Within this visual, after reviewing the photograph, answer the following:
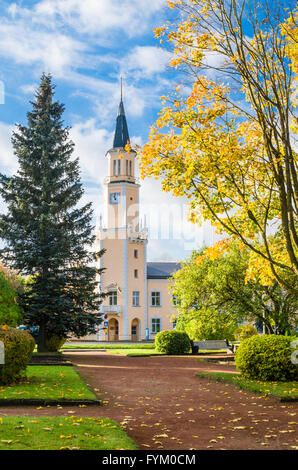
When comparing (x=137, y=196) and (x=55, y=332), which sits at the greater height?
(x=137, y=196)

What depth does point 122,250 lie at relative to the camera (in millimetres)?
53156

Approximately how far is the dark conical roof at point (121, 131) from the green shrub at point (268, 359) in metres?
45.5

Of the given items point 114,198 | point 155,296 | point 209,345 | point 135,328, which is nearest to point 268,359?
point 209,345

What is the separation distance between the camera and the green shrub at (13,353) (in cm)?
1138

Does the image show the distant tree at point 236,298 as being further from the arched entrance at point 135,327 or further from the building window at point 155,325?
the building window at point 155,325

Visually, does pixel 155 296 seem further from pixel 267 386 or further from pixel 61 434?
pixel 61 434

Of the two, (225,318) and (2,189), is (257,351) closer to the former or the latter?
(225,318)

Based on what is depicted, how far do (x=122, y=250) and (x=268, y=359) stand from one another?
4078 cm

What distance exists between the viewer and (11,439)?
5930 mm

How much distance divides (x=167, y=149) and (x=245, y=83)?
7.87 feet

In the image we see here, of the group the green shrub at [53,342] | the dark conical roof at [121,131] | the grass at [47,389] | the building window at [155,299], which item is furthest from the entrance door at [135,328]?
the grass at [47,389]

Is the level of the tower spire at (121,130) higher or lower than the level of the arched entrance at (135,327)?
higher

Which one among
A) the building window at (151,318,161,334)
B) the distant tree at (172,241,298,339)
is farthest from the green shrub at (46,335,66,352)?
the building window at (151,318,161,334)
